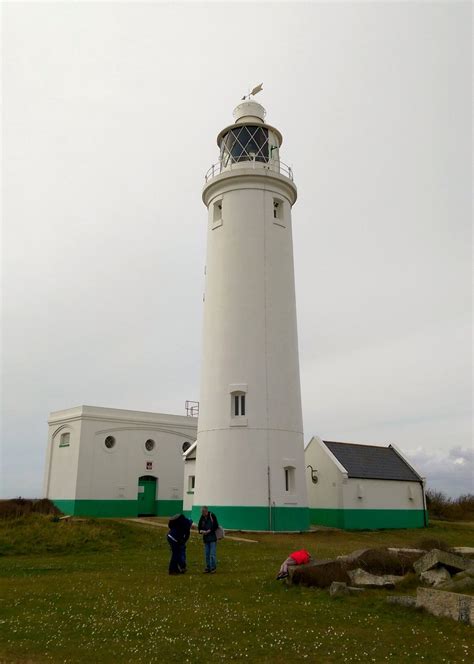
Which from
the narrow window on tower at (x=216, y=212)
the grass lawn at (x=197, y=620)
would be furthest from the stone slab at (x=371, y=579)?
the narrow window on tower at (x=216, y=212)

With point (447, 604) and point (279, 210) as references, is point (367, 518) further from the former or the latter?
point (447, 604)

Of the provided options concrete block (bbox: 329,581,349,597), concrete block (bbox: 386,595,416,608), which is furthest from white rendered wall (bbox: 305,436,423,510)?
concrete block (bbox: 386,595,416,608)

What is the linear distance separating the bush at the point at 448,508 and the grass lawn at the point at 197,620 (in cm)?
2658

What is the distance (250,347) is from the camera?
2308cm

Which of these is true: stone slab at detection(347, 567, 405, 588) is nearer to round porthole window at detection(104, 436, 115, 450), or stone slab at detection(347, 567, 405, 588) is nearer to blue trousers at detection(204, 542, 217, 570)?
blue trousers at detection(204, 542, 217, 570)

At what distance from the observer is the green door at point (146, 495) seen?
3403 cm

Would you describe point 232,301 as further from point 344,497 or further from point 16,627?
point 16,627

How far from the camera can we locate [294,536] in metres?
21.1

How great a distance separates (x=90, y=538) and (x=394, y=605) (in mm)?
12419

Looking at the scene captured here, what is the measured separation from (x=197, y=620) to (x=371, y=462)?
21.4 metres

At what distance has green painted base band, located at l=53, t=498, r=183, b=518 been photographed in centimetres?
3130

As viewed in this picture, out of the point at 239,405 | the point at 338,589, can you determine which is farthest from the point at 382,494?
the point at 338,589

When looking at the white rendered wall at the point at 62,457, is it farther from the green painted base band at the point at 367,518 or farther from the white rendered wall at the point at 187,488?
the green painted base band at the point at 367,518

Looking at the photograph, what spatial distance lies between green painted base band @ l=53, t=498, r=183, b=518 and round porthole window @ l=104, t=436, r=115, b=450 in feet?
9.95
